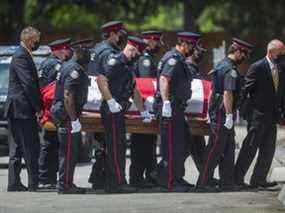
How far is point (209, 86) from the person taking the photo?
1415 cm

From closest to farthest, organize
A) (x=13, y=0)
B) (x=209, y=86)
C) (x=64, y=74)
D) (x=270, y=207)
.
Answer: (x=270, y=207) < (x=64, y=74) < (x=209, y=86) < (x=13, y=0)

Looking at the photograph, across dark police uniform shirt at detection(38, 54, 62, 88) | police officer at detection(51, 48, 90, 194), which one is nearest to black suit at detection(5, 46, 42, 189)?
police officer at detection(51, 48, 90, 194)

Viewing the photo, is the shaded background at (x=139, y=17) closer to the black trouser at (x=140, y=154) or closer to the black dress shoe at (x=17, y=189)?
the black trouser at (x=140, y=154)

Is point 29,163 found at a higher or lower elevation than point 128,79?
lower

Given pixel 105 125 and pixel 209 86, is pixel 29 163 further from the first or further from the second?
pixel 209 86

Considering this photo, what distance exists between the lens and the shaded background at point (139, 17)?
32.7 m

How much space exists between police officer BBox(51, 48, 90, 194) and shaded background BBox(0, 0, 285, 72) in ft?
53.6

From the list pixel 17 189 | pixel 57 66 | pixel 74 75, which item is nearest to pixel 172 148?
pixel 74 75

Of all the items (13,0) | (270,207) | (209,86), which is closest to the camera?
(270,207)

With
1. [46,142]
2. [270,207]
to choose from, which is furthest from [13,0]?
[270,207]

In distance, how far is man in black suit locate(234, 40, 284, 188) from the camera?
1398 centimetres

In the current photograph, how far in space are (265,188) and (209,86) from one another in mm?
1531

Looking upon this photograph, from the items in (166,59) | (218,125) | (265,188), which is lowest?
(265,188)

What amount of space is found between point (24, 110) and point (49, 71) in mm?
1419
